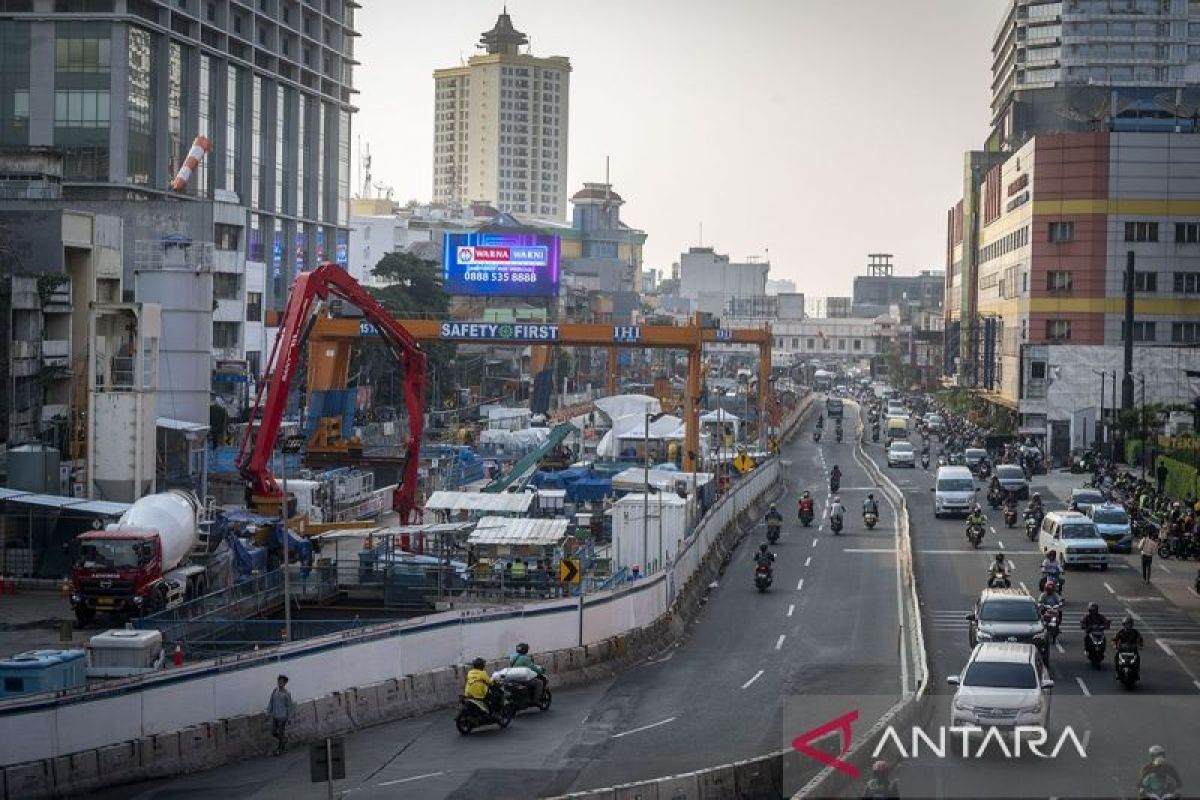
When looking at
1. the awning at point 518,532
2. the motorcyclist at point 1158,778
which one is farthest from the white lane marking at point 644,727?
the awning at point 518,532

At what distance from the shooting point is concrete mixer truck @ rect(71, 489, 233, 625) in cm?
3794

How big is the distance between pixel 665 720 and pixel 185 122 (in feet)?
259

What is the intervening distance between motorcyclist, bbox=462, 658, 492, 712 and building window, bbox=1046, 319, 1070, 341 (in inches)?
3027

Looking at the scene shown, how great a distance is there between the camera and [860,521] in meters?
64.5

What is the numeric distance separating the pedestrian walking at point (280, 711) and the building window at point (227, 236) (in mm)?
61068

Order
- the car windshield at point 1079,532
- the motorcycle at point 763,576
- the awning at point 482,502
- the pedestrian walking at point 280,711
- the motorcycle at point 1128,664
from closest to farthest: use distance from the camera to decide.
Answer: the pedestrian walking at point 280,711 → the motorcycle at point 1128,664 → the motorcycle at point 763,576 → the car windshield at point 1079,532 → the awning at point 482,502

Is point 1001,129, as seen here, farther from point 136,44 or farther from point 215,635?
point 215,635

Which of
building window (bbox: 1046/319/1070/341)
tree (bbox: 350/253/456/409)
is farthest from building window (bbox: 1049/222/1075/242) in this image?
tree (bbox: 350/253/456/409)

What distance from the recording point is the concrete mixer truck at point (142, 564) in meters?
37.9

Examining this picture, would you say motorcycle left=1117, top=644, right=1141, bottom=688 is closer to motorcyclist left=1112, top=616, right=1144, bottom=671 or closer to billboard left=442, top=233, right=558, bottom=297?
motorcyclist left=1112, top=616, right=1144, bottom=671

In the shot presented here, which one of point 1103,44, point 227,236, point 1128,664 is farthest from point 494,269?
point 1103,44

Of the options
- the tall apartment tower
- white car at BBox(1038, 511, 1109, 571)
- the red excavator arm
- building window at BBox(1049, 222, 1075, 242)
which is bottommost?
white car at BBox(1038, 511, 1109, 571)

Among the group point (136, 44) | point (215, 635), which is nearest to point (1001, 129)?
point (136, 44)

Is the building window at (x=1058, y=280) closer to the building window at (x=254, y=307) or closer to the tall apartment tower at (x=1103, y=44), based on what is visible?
the building window at (x=254, y=307)
